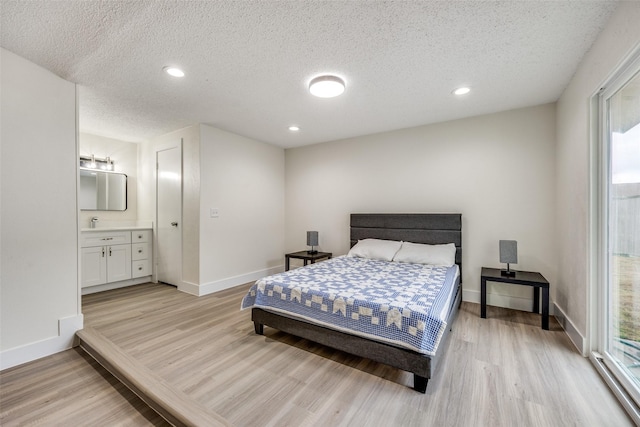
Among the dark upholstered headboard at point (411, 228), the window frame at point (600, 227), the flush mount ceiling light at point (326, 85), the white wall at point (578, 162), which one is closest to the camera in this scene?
the white wall at point (578, 162)

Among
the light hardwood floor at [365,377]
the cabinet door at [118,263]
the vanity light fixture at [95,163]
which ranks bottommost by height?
the light hardwood floor at [365,377]

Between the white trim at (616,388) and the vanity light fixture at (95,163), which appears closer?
the white trim at (616,388)

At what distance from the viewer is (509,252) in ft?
9.48

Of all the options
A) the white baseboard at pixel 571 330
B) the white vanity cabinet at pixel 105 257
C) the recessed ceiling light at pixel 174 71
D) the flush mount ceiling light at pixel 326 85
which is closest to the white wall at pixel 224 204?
the white vanity cabinet at pixel 105 257

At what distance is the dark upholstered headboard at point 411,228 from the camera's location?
136 inches

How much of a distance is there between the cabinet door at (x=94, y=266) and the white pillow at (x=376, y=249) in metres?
3.64

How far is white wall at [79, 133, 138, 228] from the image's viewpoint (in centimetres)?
419

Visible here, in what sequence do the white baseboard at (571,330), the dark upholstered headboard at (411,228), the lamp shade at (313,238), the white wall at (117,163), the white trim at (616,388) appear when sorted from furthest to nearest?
the lamp shade at (313,238), the white wall at (117,163), the dark upholstered headboard at (411,228), the white baseboard at (571,330), the white trim at (616,388)

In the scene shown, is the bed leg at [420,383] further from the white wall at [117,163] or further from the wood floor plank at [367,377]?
the white wall at [117,163]

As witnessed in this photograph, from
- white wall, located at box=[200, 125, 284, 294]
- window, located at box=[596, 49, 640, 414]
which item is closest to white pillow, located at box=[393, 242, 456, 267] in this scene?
window, located at box=[596, 49, 640, 414]

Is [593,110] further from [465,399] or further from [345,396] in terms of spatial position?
[345,396]

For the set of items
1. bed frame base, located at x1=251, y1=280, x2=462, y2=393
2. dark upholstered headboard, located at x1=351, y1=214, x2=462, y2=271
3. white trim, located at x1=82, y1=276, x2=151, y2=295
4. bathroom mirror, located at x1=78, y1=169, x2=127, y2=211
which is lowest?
white trim, located at x1=82, y1=276, x2=151, y2=295

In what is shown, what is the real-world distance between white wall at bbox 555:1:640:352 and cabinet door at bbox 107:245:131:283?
18.2ft

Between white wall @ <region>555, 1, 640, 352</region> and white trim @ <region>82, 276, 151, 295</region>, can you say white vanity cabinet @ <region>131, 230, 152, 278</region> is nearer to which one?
white trim @ <region>82, 276, 151, 295</region>
